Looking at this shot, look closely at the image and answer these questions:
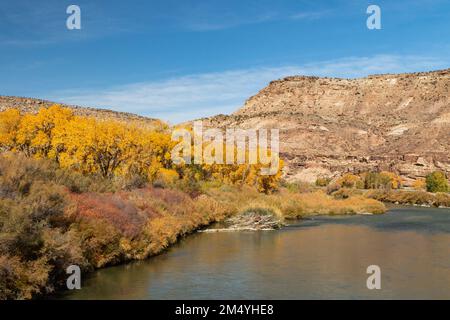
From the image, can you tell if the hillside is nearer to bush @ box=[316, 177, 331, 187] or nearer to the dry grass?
the dry grass

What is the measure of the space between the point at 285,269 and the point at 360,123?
367 ft

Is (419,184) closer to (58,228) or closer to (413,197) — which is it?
(413,197)

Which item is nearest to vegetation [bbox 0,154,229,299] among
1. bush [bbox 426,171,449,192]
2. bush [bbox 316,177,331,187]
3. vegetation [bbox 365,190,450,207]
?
vegetation [bbox 365,190,450,207]

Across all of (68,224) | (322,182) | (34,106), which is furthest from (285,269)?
(322,182)

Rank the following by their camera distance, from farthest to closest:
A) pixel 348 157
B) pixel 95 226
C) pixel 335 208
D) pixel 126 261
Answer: pixel 348 157, pixel 335 208, pixel 126 261, pixel 95 226

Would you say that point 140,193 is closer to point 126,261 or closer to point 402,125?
point 126,261

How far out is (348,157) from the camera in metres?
107

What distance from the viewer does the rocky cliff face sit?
102m

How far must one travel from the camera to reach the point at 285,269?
22.3m

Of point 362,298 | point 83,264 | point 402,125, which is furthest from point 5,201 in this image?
point 402,125

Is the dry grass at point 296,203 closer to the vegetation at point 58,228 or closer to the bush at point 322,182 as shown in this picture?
the vegetation at point 58,228

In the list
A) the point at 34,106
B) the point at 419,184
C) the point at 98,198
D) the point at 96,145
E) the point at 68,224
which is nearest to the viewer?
the point at 68,224
